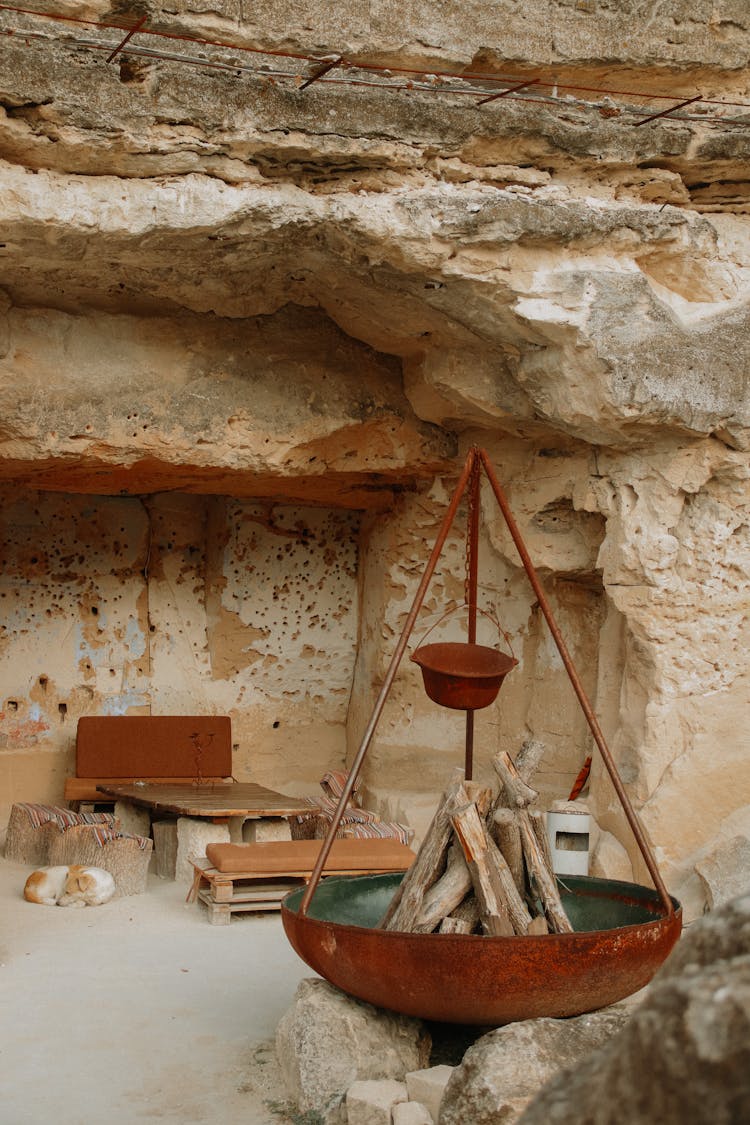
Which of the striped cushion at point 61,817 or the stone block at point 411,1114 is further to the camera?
the striped cushion at point 61,817

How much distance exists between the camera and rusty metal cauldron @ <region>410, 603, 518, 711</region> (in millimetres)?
4531

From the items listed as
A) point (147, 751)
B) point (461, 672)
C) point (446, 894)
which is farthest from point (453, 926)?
point (147, 751)

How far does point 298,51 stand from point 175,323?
5.31ft

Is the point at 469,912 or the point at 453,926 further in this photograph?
the point at 469,912

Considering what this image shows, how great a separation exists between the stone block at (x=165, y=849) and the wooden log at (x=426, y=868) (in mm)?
3104

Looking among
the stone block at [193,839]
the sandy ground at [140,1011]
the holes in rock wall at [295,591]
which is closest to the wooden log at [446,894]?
the sandy ground at [140,1011]

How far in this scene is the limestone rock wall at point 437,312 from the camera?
5.53 m

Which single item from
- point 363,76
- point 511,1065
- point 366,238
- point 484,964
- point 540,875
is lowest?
point 511,1065

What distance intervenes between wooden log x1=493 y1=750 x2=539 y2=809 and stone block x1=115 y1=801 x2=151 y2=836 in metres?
3.72

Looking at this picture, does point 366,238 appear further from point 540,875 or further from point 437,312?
point 540,875

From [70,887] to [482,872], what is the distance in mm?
3044

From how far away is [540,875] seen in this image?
4.22m

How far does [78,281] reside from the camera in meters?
6.45

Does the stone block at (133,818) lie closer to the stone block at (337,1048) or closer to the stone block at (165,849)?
the stone block at (165,849)
